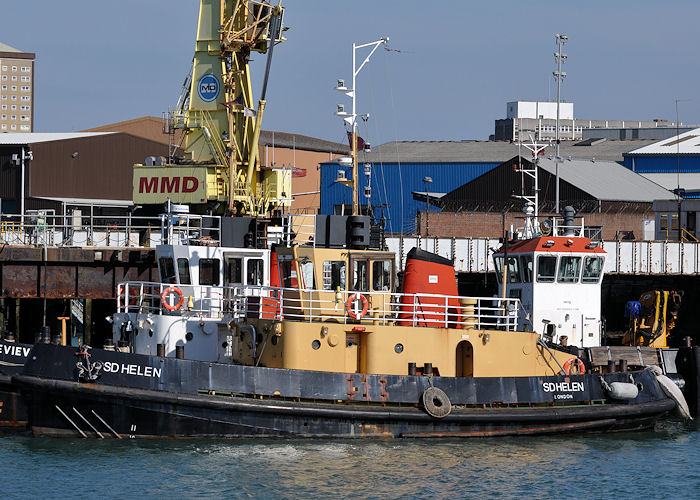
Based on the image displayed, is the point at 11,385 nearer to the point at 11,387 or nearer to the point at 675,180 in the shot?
the point at 11,387

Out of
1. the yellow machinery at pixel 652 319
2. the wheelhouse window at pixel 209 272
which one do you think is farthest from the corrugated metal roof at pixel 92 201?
the wheelhouse window at pixel 209 272

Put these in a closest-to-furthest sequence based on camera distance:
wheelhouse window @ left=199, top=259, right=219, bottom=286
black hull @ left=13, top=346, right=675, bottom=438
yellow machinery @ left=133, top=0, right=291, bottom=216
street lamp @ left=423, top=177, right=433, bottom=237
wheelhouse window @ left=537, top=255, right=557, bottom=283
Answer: black hull @ left=13, top=346, right=675, bottom=438, wheelhouse window @ left=199, top=259, right=219, bottom=286, wheelhouse window @ left=537, top=255, right=557, bottom=283, yellow machinery @ left=133, top=0, right=291, bottom=216, street lamp @ left=423, top=177, right=433, bottom=237

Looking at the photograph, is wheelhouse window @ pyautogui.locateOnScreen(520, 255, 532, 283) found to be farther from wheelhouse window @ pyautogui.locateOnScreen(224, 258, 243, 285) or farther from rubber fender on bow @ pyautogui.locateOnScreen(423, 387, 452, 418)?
wheelhouse window @ pyautogui.locateOnScreen(224, 258, 243, 285)

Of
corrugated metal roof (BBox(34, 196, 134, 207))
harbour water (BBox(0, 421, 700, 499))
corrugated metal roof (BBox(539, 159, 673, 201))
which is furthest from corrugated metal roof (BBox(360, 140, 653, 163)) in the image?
harbour water (BBox(0, 421, 700, 499))

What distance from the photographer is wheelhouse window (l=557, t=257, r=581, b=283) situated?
23953mm

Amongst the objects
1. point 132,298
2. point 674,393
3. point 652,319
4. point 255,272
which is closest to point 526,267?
point 674,393

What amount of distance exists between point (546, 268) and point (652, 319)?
426 cm

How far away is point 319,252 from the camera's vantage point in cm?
1972

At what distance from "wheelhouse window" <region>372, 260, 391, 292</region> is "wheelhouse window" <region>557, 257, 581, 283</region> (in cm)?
551

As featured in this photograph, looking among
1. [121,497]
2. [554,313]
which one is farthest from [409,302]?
[121,497]

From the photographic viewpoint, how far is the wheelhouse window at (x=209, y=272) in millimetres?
20547

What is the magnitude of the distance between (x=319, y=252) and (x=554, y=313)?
6.87 m

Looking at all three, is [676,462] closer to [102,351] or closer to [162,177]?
[102,351]

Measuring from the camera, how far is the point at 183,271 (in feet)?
67.2
